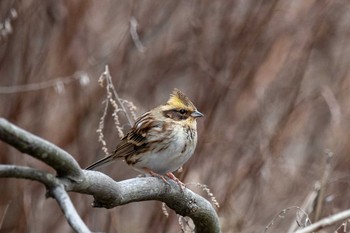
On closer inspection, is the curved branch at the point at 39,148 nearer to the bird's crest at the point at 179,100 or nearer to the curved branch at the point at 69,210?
the curved branch at the point at 69,210

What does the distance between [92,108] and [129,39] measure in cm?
62

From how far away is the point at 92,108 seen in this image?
5973 mm

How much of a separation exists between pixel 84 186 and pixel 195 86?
158 inches

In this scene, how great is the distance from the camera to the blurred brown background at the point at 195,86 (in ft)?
19.1

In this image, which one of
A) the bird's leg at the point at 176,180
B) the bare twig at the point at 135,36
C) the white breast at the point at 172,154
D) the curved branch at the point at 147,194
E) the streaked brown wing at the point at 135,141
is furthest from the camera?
the bare twig at the point at 135,36

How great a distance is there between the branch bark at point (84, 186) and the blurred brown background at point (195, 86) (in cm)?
234

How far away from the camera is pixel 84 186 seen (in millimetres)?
2215

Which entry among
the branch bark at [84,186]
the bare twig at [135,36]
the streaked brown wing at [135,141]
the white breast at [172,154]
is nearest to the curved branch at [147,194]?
the branch bark at [84,186]

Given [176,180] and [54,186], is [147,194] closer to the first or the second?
[176,180]

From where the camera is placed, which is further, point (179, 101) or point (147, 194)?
point (179, 101)

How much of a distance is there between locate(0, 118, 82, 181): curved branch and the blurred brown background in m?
3.57

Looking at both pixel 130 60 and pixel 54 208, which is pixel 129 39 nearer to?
pixel 130 60

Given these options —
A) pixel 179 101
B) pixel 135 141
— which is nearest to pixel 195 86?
pixel 179 101

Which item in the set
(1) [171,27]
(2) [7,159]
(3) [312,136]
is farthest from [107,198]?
(3) [312,136]
